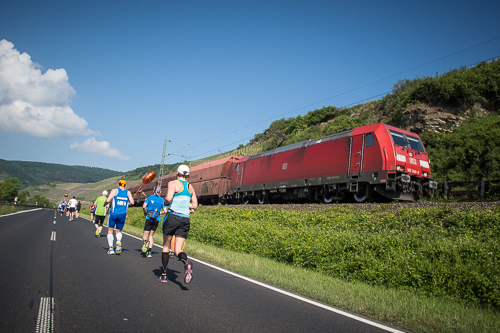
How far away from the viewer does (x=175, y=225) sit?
5.61 m

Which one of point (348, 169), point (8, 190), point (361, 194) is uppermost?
point (348, 169)

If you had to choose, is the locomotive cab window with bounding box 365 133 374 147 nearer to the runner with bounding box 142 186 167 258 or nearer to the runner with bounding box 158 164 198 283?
the runner with bounding box 142 186 167 258

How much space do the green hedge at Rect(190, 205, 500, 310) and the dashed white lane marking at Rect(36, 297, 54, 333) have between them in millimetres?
5152

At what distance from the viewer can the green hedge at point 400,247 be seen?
5348 millimetres

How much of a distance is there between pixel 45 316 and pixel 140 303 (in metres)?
1.09

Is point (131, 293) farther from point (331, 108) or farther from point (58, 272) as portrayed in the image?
point (331, 108)

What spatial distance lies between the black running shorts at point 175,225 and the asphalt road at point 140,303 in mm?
871

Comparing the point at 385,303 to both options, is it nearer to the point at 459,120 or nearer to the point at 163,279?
the point at 163,279

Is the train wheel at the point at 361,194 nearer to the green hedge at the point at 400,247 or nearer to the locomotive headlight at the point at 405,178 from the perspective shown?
the locomotive headlight at the point at 405,178

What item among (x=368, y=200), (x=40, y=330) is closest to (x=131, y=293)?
(x=40, y=330)

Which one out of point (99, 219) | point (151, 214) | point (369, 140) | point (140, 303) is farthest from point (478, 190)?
point (99, 219)

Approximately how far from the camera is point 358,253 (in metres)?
7.15

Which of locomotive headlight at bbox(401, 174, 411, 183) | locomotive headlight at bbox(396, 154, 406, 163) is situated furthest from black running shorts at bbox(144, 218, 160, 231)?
locomotive headlight at bbox(396, 154, 406, 163)

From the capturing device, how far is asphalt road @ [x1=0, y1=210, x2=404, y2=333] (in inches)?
141
